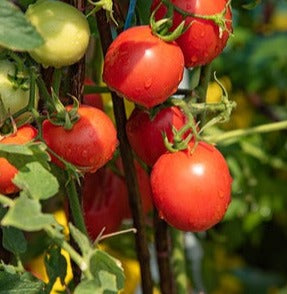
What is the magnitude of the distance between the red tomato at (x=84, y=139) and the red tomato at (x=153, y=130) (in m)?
0.08

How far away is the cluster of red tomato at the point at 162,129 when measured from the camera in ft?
2.92

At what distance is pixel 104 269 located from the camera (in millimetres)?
783

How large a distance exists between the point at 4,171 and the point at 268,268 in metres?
1.90

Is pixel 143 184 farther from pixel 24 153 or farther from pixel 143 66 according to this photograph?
pixel 24 153

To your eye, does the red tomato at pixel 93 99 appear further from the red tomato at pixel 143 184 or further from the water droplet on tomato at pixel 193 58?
the water droplet on tomato at pixel 193 58

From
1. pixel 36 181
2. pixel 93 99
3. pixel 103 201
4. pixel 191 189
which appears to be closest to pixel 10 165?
pixel 36 181

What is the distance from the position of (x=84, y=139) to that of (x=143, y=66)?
0.08 meters

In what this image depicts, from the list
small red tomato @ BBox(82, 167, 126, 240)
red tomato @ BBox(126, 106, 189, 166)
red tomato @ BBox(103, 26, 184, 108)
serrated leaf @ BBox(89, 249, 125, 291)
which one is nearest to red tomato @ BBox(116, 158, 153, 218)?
small red tomato @ BBox(82, 167, 126, 240)

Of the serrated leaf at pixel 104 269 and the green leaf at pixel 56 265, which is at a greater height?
the serrated leaf at pixel 104 269

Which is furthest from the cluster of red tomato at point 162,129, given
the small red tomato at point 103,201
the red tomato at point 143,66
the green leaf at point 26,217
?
the small red tomato at point 103,201

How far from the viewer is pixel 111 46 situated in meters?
0.92

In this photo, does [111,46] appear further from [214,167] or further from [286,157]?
[286,157]

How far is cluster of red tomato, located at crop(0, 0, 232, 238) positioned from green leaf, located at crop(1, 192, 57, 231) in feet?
0.40

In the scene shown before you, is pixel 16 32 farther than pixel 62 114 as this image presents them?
No
